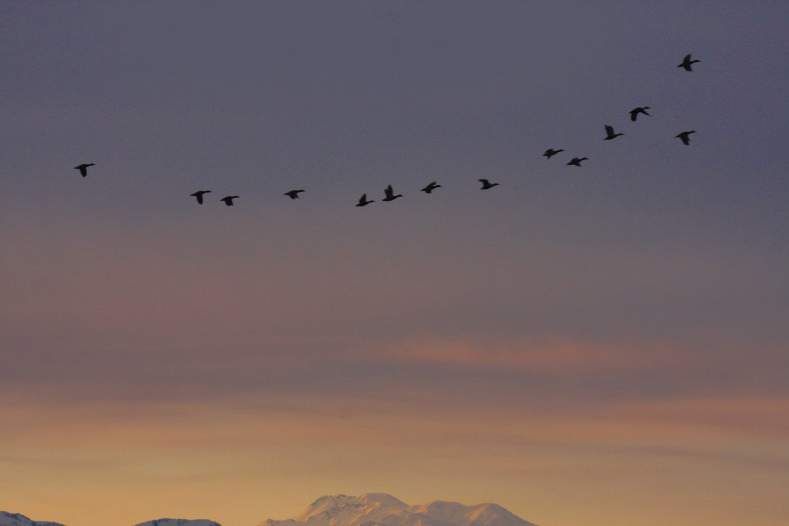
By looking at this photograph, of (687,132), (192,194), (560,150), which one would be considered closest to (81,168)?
(192,194)

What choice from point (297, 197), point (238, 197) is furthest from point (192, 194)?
point (297, 197)

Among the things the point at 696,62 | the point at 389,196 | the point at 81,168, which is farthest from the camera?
Answer: the point at 389,196

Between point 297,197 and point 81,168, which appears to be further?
point 297,197

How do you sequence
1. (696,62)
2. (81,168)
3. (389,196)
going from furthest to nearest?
1. (389,196)
2. (81,168)
3. (696,62)

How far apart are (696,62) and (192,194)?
59343 mm

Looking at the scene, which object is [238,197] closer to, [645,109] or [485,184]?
[485,184]

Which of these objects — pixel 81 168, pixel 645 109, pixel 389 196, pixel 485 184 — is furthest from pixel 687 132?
pixel 81 168

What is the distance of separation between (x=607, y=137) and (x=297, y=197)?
43.1 metres

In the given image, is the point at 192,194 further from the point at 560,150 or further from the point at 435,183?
the point at 560,150

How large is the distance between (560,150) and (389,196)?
71.1 feet

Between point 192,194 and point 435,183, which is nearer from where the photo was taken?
point 192,194

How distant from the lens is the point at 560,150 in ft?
543

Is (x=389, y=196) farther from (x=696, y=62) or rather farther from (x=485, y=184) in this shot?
(x=696, y=62)

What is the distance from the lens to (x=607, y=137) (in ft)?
497
